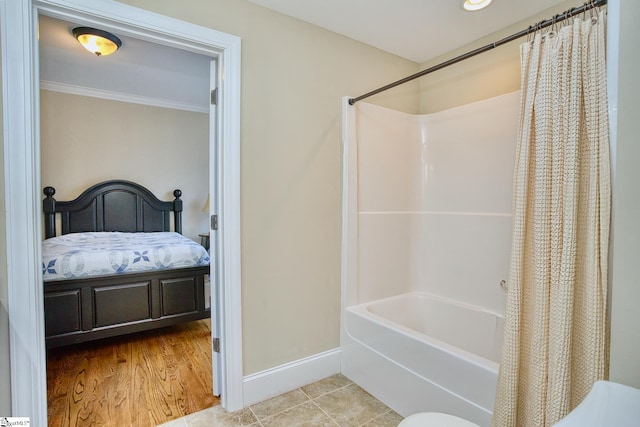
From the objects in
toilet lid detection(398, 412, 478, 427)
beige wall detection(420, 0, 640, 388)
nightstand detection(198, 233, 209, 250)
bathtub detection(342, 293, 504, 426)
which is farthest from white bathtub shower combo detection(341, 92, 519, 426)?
nightstand detection(198, 233, 209, 250)

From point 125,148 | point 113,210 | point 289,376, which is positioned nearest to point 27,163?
point 289,376

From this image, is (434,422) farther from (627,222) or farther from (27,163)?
(27,163)

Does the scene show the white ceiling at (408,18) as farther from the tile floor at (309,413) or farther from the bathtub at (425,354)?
the tile floor at (309,413)

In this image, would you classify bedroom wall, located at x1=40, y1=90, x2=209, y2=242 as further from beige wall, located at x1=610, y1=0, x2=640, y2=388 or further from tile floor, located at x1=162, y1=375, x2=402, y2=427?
beige wall, located at x1=610, y1=0, x2=640, y2=388

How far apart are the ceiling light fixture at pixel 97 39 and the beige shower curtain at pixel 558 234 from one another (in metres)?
2.76

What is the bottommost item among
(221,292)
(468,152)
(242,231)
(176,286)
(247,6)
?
(176,286)

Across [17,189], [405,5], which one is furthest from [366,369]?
[405,5]

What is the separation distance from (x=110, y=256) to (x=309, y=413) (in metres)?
2.05

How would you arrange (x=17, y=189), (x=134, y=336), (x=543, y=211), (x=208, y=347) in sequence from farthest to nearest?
(x=134, y=336) < (x=208, y=347) < (x=17, y=189) < (x=543, y=211)

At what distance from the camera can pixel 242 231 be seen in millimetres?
1866

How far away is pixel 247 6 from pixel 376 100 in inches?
42.6

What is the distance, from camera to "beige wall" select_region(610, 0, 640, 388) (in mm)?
768

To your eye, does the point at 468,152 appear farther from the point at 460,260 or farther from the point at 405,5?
the point at 405,5

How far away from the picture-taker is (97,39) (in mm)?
2354
